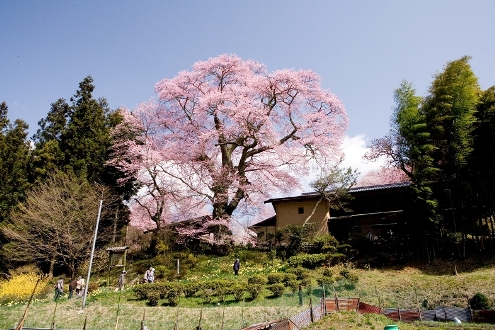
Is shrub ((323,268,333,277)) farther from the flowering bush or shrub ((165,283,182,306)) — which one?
the flowering bush

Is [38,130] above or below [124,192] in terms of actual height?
above

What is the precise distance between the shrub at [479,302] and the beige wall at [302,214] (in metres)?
11.5

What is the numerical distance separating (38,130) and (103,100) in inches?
230

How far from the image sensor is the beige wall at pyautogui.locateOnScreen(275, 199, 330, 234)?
82.6 ft

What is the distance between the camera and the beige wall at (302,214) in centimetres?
Answer: 2516

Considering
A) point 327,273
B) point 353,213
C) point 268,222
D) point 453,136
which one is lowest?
point 327,273

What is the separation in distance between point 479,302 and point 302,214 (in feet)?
43.5

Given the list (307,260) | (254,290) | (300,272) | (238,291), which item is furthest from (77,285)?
(307,260)

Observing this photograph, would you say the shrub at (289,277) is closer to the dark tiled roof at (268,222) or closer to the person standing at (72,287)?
the person standing at (72,287)

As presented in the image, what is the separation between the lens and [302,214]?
25781 millimetres

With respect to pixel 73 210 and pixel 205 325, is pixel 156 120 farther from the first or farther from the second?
pixel 205 325

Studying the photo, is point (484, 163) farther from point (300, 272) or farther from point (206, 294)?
point (206, 294)

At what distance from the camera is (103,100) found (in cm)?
3098

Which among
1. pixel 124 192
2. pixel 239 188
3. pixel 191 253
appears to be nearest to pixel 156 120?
pixel 124 192
